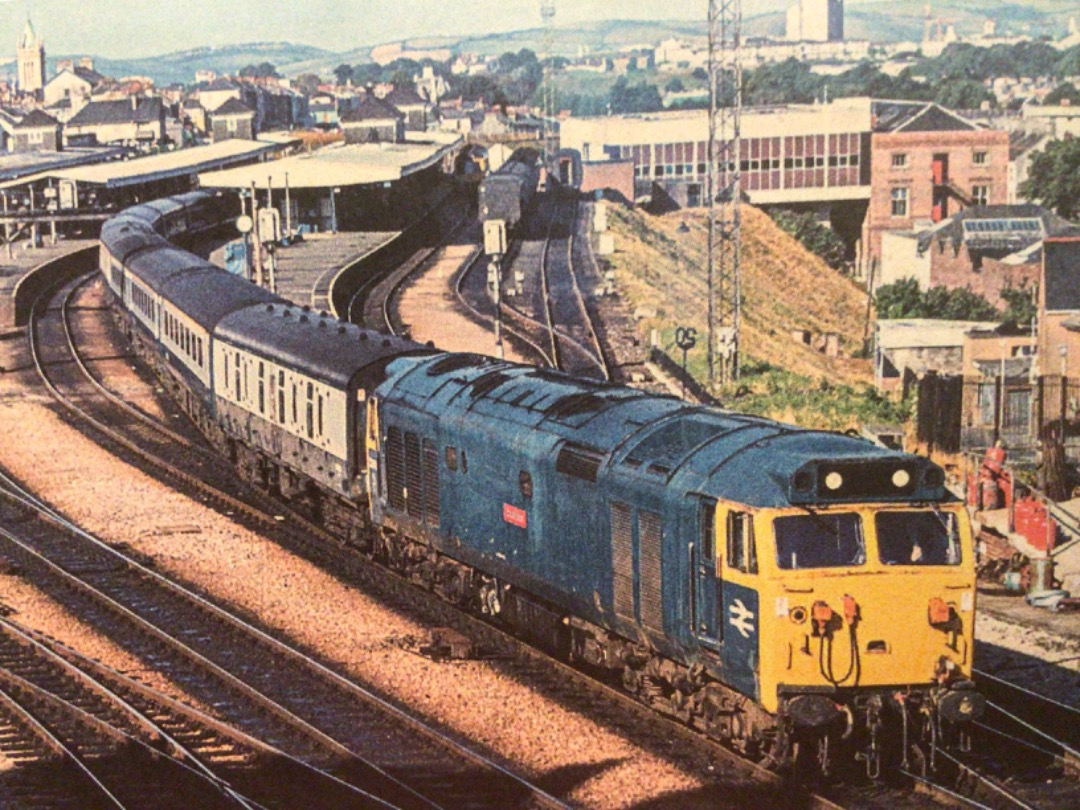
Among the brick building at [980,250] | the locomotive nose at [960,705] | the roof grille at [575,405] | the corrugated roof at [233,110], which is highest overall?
the corrugated roof at [233,110]

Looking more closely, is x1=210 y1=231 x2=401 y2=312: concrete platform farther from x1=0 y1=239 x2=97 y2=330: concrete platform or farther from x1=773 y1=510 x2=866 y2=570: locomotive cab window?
x1=773 y1=510 x2=866 y2=570: locomotive cab window

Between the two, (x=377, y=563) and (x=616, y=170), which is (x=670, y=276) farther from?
(x=377, y=563)

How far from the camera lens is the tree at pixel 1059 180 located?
5054 inches

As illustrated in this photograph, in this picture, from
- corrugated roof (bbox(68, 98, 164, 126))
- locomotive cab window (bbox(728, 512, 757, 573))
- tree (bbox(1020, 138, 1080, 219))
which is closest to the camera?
locomotive cab window (bbox(728, 512, 757, 573))

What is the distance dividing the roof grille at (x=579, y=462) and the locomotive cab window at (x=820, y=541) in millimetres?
3044

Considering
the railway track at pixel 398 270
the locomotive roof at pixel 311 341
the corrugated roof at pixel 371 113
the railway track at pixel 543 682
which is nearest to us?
the railway track at pixel 543 682

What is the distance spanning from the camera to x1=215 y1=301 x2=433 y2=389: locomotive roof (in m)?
24.5

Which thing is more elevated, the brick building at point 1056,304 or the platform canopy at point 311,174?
the platform canopy at point 311,174

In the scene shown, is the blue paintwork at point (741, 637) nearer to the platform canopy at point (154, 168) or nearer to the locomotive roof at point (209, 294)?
the locomotive roof at point (209, 294)

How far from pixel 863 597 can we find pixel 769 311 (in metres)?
66.4

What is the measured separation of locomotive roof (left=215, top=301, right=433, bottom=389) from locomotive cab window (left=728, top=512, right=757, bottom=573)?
10.7 m

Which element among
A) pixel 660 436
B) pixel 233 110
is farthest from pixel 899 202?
pixel 660 436

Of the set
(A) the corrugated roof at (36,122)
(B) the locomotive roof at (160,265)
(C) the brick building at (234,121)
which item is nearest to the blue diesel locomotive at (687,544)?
(B) the locomotive roof at (160,265)

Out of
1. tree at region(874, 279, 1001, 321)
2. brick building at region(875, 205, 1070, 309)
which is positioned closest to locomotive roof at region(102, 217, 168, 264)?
tree at region(874, 279, 1001, 321)
